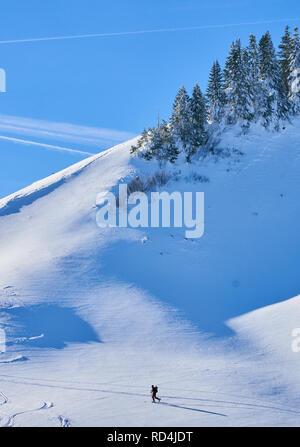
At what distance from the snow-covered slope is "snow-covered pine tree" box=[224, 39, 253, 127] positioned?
2.79 m

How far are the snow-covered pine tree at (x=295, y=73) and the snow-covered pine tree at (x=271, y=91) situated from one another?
4.23 ft

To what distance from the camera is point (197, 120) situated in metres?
43.6

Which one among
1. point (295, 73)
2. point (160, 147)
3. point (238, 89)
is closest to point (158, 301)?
point (160, 147)

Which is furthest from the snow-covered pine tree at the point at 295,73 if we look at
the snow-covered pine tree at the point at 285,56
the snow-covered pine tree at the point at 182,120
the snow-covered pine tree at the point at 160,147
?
the snow-covered pine tree at the point at 160,147

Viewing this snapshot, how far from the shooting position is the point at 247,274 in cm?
2814

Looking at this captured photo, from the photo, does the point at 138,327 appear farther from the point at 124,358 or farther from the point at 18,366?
the point at 18,366

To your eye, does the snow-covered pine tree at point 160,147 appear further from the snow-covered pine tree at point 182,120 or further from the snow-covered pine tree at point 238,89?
the snow-covered pine tree at point 238,89

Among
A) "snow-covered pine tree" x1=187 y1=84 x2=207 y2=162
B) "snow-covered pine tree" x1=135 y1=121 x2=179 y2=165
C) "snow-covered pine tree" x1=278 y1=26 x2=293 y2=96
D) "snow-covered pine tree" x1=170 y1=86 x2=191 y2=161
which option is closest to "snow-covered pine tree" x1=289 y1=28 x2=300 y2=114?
"snow-covered pine tree" x1=278 y1=26 x2=293 y2=96

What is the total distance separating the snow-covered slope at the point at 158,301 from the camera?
47.5 ft

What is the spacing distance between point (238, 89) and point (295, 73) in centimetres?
816

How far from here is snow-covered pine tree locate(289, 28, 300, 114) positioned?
45312 mm

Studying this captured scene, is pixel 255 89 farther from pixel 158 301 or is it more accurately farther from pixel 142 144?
pixel 158 301

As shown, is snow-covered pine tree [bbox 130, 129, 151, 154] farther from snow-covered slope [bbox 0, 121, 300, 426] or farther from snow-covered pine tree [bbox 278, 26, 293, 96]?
snow-covered pine tree [bbox 278, 26, 293, 96]
